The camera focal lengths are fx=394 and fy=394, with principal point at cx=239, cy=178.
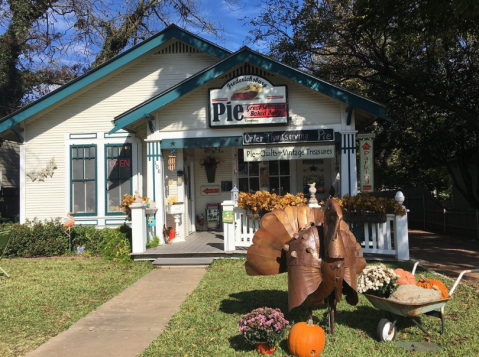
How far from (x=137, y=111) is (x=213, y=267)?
431cm

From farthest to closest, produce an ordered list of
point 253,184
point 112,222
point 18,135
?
point 253,184 < point 18,135 < point 112,222

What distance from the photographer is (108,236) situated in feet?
33.5

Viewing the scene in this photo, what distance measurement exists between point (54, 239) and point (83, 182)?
181 cm

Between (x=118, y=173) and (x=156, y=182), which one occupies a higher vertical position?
(x=118, y=173)

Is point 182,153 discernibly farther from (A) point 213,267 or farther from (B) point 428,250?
(B) point 428,250

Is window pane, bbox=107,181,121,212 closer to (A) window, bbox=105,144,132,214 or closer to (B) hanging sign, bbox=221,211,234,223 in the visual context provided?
(A) window, bbox=105,144,132,214

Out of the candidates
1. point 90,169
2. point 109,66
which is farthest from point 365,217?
point 109,66

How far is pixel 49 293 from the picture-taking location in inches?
268

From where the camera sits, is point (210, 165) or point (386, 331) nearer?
point (386, 331)

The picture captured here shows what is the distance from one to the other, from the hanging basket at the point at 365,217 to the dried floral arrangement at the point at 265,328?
5.04 meters

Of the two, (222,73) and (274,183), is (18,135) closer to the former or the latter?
(222,73)

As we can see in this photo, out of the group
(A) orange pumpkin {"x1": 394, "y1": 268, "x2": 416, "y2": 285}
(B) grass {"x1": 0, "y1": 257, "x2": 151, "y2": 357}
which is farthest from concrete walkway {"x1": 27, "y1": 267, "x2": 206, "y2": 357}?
(A) orange pumpkin {"x1": 394, "y1": 268, "x2": 416, "y2": 285}

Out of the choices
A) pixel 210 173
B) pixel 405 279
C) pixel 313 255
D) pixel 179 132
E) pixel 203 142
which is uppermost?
pixel 179 132

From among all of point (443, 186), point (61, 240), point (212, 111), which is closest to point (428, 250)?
point (212, 111)
